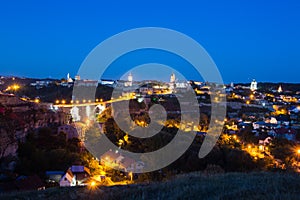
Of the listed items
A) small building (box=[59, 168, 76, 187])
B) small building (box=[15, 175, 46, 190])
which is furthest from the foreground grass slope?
small building (box=[59, 168, 76, 187])

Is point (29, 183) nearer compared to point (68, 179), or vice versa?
point (29, 183)

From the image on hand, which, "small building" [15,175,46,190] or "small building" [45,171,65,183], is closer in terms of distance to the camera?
"small building" [15,175,46,190]

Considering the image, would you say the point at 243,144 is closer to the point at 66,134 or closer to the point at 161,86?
the point at 66,134

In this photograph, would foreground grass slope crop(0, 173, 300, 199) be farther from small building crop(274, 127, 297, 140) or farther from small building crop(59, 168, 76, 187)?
small building crop(274, 127, 297, 140)

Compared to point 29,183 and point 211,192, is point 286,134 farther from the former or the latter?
point 211,192

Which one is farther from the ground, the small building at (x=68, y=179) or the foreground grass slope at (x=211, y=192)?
the foreground grass slope at (x=211, y=192)

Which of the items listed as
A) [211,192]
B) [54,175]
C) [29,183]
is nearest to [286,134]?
[54,175]

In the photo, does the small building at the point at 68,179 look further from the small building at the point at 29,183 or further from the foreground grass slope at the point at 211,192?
the foreground grass slope at the point at 211,192

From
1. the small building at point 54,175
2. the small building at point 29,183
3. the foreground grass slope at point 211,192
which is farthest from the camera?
the small building at point 54,175

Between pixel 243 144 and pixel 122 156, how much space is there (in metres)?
10.2

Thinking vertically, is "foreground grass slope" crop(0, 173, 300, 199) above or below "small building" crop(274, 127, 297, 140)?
above

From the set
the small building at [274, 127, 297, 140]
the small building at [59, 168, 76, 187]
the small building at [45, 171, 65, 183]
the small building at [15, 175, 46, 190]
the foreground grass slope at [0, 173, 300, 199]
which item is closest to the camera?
the foreground grass slope at [0, 173, 300, 199]

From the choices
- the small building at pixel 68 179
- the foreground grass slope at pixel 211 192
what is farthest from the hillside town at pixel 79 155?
the foreground grass slope at pixel 211 192

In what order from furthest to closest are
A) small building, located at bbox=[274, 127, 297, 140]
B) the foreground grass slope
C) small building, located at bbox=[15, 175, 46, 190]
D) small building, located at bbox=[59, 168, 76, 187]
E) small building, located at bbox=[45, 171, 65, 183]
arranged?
1. small building, located at bbox=[274, 127, 297, 140]
2. small building, located at bbox=[45, 171, 65, 183]
3. small building, located at bbox=[59, 168, 76, 187]
4. small building, located at bbox=[15, 175, 46, 190]
5. the foreground grass slope
